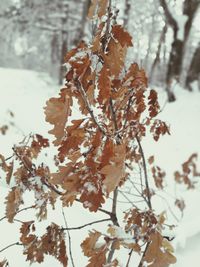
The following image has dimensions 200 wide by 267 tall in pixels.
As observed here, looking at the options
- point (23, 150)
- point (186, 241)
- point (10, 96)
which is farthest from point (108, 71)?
point (10, 96)

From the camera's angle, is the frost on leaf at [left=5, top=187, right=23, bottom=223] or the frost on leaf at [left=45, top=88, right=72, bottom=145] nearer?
the frost on leaf at [left=45, top=88, right=72, bottom=145]

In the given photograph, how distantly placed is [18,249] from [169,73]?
9.20 meters

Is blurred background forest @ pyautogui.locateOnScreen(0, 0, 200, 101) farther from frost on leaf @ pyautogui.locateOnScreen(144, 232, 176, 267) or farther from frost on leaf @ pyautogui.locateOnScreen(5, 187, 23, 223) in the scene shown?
frost on leaf @ pyautogui.locateOnScreen(5, 187, 23, 223)

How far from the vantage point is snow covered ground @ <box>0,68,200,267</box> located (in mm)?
3068

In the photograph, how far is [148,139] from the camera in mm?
8734

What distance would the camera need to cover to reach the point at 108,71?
4.41 feet

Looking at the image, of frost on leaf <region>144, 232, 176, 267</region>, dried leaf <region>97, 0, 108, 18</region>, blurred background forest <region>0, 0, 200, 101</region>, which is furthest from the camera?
blurred background forest <region>0, 0, 200, 101</region>

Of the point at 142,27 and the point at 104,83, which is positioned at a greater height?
the point at 142,27

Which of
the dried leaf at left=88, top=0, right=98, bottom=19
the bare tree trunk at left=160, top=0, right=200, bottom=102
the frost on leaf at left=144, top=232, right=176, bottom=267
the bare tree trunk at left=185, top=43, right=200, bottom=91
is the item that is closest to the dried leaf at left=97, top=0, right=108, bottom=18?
the dried leaf at left=88, top=0, right=98, bottom=19

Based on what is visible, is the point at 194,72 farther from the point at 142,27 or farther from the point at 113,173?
the point at 113,173

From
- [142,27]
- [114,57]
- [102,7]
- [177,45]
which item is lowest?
[114,57]

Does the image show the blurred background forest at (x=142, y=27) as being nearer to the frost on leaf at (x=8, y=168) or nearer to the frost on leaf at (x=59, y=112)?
the frost on leaf at (x=59, y=112)

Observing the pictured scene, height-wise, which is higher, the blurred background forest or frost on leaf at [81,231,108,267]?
the blurred background forest

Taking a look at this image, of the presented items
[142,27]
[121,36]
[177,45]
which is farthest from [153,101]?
[177,45]
